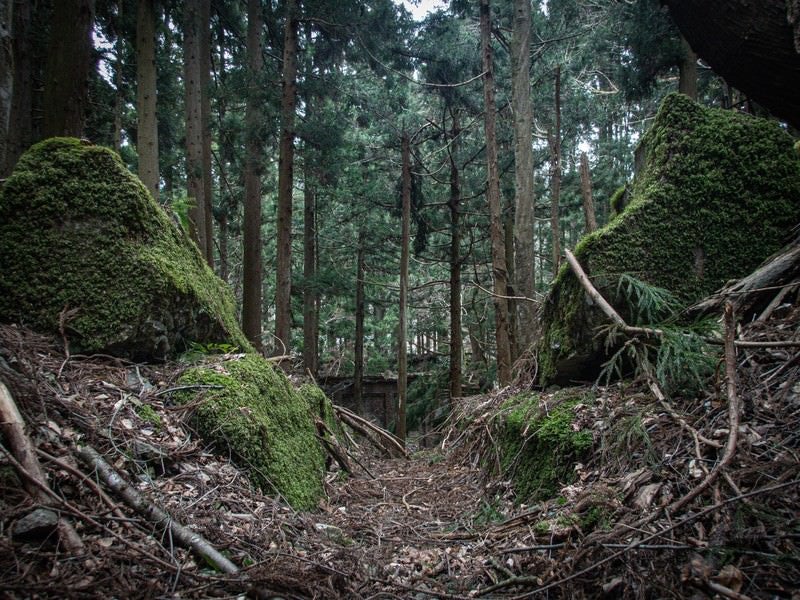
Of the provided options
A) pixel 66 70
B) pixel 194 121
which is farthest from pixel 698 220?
pixel 194 121

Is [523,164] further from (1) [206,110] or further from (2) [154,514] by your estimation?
(2) [154,514]

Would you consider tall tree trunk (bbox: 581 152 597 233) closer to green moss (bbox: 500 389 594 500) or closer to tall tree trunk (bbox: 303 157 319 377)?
green moss (bbox: 500 389 594 500)

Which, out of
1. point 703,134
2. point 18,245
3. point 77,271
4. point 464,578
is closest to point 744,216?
point 703,134

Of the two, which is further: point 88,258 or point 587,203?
point 587,203

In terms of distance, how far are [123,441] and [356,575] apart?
1.59 m

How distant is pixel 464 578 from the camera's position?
2.54m

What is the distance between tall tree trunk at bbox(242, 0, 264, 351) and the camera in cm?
1155

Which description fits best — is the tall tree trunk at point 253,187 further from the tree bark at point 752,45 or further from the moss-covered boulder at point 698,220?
the tree bark at point 752,45

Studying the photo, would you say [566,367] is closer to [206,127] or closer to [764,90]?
[764,90]

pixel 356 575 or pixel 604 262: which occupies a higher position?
pixel 604 262

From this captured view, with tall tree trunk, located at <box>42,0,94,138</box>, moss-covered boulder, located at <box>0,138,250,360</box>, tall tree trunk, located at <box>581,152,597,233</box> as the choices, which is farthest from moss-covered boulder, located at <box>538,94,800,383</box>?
tall tree trunk, located at <box>42,0,94,138</box>

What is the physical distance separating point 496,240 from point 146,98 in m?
7.17

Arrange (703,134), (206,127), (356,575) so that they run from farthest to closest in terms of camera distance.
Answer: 1. (206,127)
2. (703,134)
3. (356,575)

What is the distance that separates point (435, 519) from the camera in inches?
160
